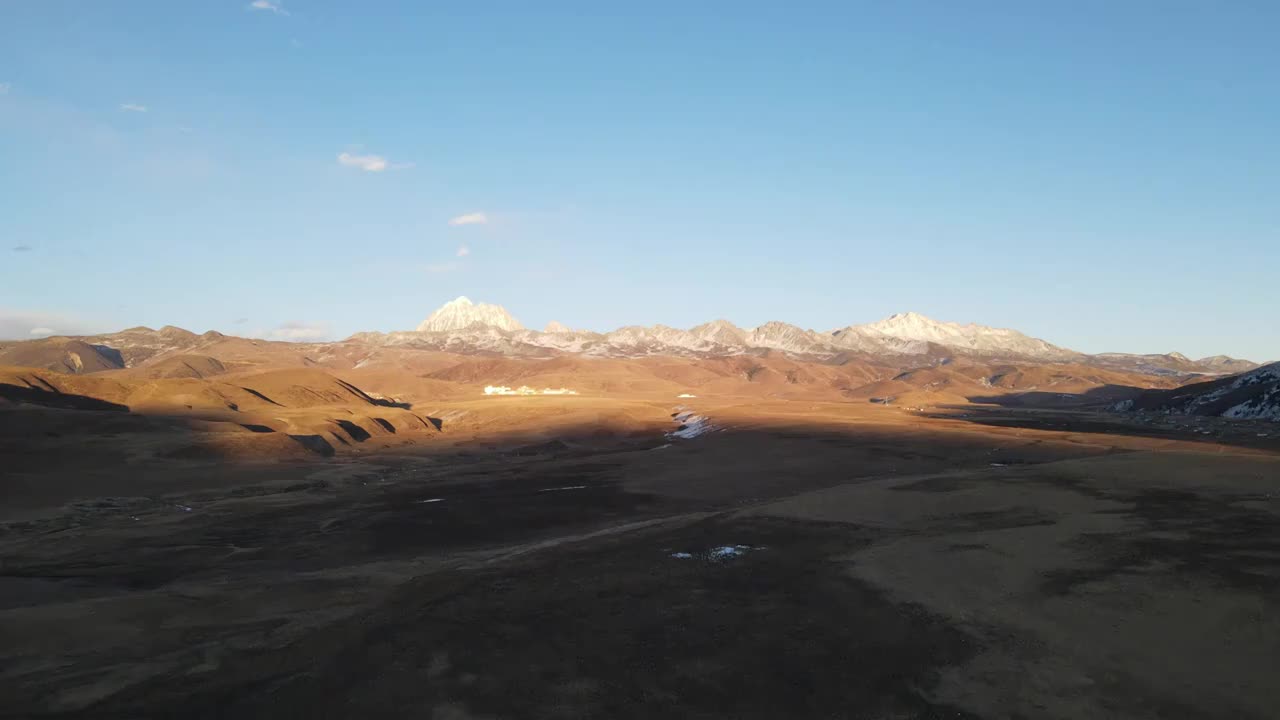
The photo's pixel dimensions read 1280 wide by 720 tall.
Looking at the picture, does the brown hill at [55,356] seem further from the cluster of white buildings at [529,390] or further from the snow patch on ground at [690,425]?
the snow patch on ground at [690,425]

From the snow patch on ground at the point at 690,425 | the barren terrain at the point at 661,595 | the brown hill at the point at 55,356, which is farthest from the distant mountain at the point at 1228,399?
the brown hill at the point at 55,356

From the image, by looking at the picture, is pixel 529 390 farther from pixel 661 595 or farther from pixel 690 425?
pixel 661 595

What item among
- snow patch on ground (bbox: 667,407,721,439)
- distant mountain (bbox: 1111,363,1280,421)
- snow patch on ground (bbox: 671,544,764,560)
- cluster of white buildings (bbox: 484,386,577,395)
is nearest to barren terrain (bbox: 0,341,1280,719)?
snow patch on ground (bbox: 671,544,764,560)

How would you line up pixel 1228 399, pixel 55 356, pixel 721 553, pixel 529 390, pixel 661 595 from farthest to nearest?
1. pixel 55 356
2. pixel 529 390
3. pixel 1228 399
4. pixel 721 553
5. pixel 661 595

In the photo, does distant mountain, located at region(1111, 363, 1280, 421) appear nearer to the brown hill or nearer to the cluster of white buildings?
the cluster of white buildings

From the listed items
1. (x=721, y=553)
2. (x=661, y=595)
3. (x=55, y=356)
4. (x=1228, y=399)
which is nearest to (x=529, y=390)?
(x=1228, y=399)

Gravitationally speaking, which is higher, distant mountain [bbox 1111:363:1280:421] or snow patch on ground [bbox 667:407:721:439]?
distant mountain [bbox 1111:363:1280:421]

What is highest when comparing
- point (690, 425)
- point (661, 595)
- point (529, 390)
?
point (529, 390)

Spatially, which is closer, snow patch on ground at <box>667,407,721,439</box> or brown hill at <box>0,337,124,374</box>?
snow patch on ground at <box>667,407,721,439</box>
